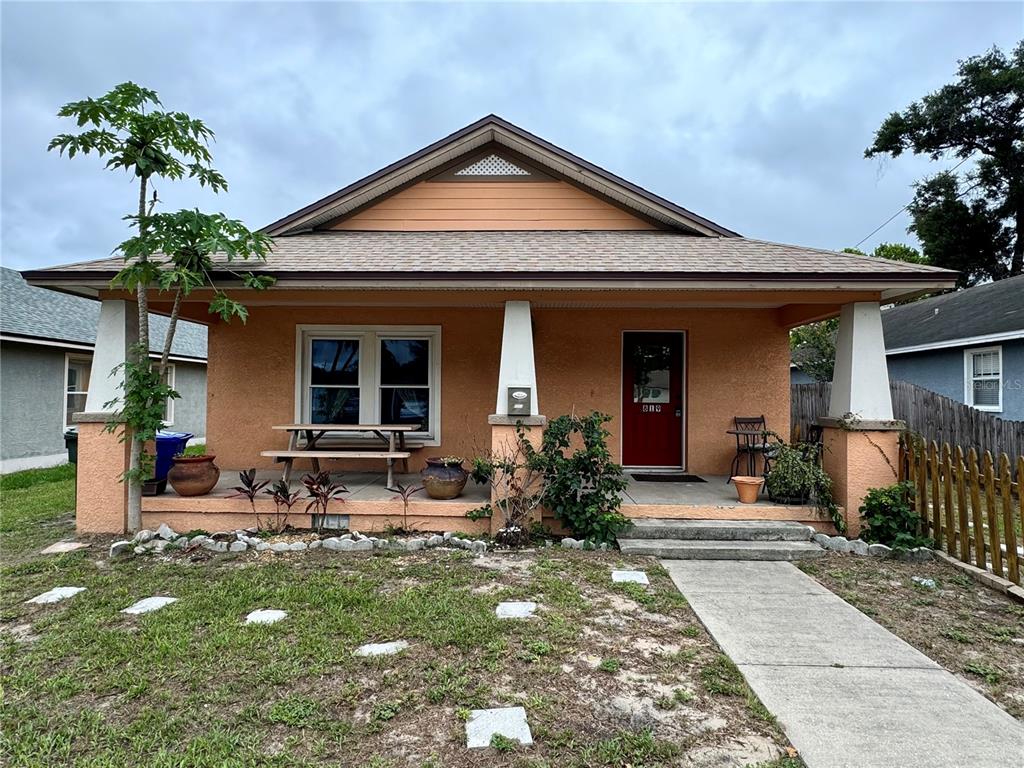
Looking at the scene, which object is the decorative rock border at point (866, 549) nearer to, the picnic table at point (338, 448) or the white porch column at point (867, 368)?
the white porch column at point (867, 368)

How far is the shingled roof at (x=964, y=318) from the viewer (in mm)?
10953

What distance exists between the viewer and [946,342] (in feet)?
38.9

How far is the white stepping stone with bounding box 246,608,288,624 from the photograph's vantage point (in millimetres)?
3662

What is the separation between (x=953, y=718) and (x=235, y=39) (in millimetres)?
13815

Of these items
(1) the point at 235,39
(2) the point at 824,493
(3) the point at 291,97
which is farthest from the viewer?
(3) the point at 291,97

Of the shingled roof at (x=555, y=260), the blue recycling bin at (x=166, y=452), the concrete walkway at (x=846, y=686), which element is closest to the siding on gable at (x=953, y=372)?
the shingled roof at (x=555, y=260)

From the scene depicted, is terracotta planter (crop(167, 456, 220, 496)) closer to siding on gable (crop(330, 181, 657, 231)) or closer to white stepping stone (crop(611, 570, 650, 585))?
siding on gable (crop(330, 181, 657, 231))

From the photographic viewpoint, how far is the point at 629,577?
4.52 metres

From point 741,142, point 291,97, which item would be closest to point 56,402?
point 291,97

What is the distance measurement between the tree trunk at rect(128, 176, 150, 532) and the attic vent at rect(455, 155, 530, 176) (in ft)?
14.6

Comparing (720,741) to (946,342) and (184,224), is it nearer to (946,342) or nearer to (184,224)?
(184,224)

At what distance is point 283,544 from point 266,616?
1.74 m

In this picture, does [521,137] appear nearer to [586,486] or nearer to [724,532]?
[586,486]

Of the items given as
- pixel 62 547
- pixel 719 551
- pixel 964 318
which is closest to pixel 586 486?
pixel 719 551
